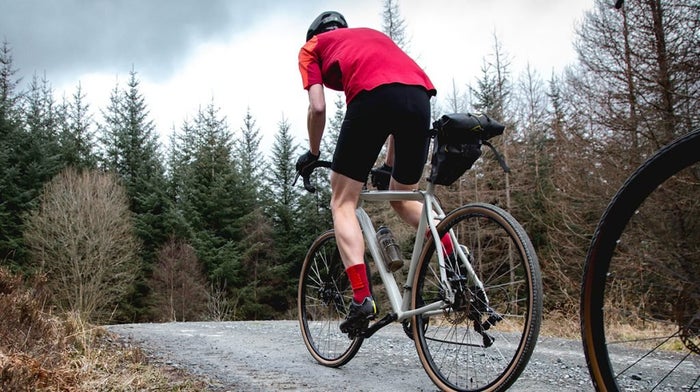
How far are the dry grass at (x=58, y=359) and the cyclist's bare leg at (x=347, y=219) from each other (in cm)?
95

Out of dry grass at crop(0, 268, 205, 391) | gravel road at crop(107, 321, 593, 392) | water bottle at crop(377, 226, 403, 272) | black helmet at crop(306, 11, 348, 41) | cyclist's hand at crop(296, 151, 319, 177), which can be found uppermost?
black helmet at crop(306, 11, 348, 41)

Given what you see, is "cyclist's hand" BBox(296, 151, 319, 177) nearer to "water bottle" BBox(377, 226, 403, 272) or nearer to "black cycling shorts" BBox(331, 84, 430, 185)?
"black cycling shorts" BBox(331, 84, 430, 185)

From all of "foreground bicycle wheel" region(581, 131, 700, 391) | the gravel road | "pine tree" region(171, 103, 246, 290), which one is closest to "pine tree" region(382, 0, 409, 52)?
"pine tree" region(171, 103, 246, 290)

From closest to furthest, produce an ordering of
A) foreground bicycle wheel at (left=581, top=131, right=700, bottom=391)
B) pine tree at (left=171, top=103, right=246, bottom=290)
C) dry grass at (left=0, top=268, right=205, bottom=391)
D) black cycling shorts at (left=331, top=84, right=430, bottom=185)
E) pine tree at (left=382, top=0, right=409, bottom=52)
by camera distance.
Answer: foreground bicycle wheel at (left=581, top=131, right=700, bottom=391), dry grass at (left=0, top=268, right=205, bottom=391), black cycling shorts at (left=331, top=84, right=430, bottom=185), pine tree at (left=382, top=0, right=409, bottom=52), pine tree at (left=171, top=103, right=246, bottom=290)

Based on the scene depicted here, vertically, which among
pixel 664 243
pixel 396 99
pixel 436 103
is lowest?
pixel 664 243

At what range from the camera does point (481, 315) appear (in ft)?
7.39

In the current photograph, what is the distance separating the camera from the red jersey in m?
2.52

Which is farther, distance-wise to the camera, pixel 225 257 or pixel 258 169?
pixel 258 169

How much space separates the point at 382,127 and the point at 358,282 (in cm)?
80

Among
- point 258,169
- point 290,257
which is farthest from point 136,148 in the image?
point 290,257

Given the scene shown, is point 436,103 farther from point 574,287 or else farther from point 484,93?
point 574,287

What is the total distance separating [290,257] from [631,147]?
25366mm

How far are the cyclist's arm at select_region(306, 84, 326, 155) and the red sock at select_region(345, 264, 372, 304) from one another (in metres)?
0.67

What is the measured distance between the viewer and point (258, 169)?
116ft
